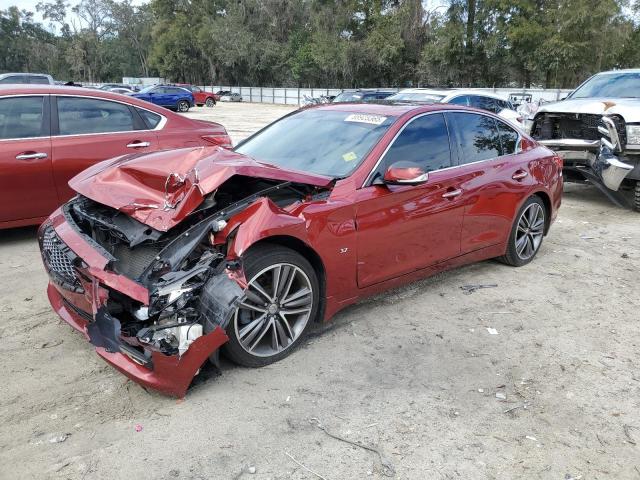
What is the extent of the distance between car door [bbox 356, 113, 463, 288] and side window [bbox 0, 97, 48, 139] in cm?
375

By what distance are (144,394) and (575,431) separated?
243 cm

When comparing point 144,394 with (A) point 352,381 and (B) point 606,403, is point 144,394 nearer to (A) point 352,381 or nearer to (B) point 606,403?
(A) point 352,381

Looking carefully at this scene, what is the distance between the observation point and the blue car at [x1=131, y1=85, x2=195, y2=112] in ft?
99.9

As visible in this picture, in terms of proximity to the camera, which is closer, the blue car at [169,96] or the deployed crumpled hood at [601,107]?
the deployed crumpled hood at [601,107]

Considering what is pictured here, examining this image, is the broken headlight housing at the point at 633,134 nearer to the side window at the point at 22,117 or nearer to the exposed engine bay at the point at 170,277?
the exposed engine bay at the point at 170,277

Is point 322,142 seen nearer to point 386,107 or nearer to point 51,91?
point 386,107

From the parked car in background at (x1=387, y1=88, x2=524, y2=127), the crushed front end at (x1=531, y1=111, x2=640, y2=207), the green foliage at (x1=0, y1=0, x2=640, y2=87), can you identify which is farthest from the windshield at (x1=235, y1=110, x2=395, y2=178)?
the green foliage at (x1=0, y1=0, x2=640, y2=87)

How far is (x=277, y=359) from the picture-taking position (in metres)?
3.48

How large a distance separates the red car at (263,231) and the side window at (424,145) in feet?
0.04

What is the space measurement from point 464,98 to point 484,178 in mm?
7370

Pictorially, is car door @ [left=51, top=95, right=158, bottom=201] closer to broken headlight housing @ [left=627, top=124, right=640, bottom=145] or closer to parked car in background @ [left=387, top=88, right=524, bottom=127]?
parked car in background @ [left=387, top=88, right=524, bottom=127]

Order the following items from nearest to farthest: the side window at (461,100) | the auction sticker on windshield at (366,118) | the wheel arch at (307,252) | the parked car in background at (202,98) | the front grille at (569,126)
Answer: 1. the wheel arch at (307,252)
2. the auction sticker on windshield at (366,118)
3. the front grille at (569,126)
4. the side window at (461,100)
5. the parked car in background at (202,98)

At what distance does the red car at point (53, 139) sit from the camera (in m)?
5.34

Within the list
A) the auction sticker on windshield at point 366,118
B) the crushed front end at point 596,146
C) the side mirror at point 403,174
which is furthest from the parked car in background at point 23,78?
the side mirror at point 403,174
